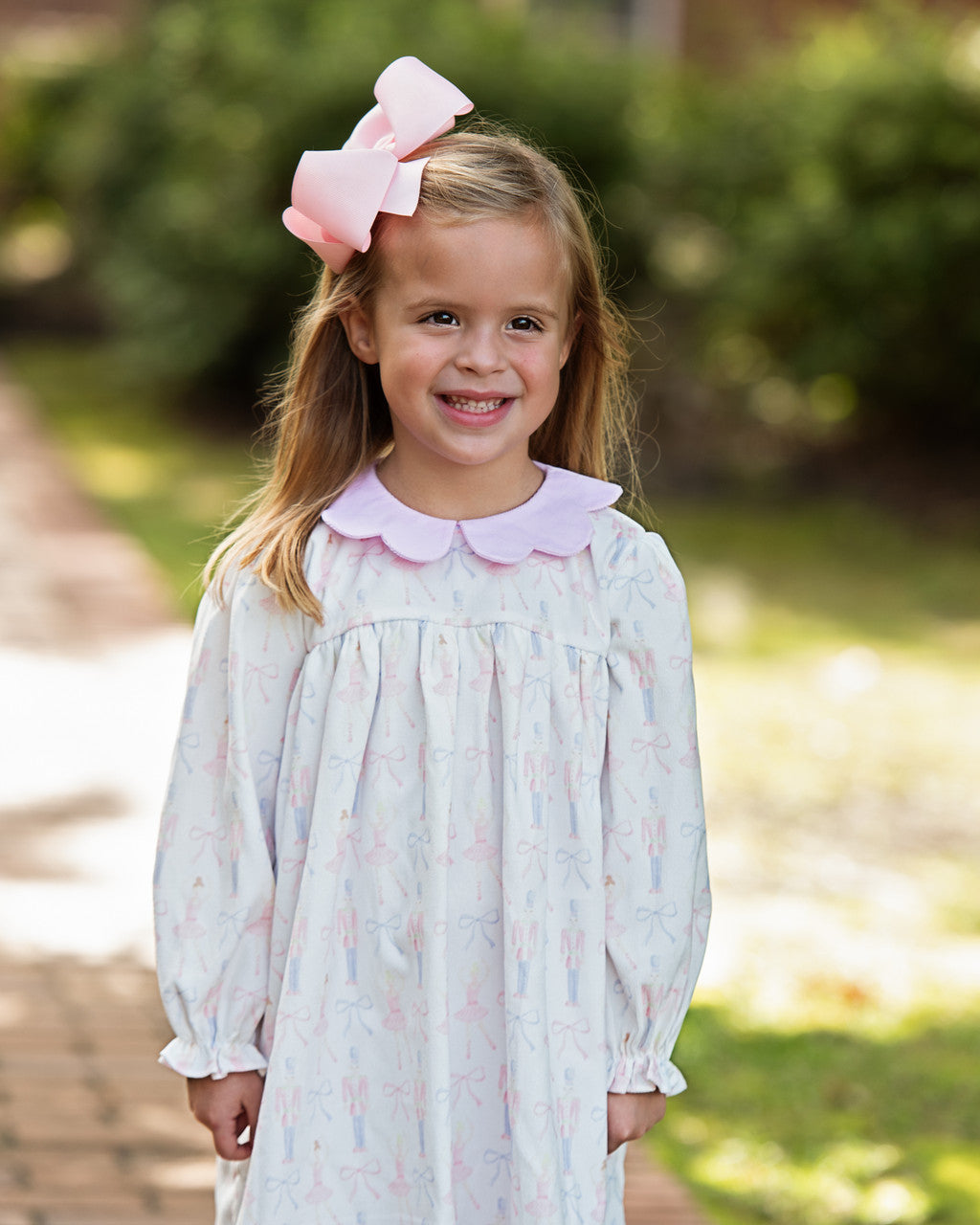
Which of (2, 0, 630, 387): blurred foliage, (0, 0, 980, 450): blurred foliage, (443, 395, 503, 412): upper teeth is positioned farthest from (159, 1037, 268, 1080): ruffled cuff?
(2, 0, 630, 387): blurred foliage

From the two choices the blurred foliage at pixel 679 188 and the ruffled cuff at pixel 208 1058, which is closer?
the ruffled cuff at pixel 208 1058

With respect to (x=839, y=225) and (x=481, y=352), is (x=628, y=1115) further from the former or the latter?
(x=839, y=225)

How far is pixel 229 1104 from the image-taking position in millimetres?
1921

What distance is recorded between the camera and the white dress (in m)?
1.83

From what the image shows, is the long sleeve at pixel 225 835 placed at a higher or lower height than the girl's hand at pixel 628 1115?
higher

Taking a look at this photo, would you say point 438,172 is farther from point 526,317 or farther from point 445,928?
point 445,928

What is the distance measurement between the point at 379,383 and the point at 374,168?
1.03 feet

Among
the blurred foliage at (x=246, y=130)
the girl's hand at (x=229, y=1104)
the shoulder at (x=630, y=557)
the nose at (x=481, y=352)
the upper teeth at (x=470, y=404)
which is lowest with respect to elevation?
the girl's hand at (x=229, y=1104)

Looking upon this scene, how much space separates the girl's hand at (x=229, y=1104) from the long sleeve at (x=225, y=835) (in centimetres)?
3

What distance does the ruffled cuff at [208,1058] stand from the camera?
1.89 metres

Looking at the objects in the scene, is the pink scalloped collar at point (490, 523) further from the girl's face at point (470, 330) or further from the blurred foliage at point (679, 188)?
the blurred foliage at point (679, 188)

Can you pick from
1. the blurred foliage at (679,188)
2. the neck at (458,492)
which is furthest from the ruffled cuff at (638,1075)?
the blurred foliage at (679,188)

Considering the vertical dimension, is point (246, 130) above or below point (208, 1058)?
above

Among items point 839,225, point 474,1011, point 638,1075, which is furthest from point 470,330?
point 839,225
